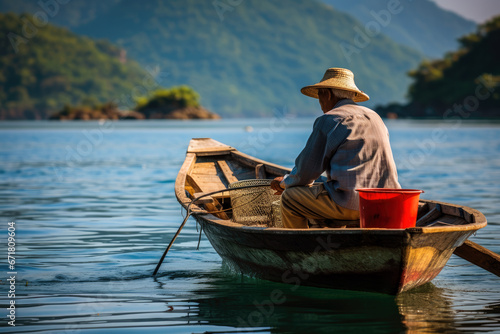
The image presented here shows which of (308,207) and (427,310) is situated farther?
(308,207)

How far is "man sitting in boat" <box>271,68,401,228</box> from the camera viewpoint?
5188 mm

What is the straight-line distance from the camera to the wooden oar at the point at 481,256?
18.4 feet

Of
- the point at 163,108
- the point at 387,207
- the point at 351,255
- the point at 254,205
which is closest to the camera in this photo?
the point at 387,207

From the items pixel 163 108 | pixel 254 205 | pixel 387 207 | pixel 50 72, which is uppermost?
pixel 387 207

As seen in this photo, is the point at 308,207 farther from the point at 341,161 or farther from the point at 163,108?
the point at 163,108

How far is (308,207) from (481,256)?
1.64m

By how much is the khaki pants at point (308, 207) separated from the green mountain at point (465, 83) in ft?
295

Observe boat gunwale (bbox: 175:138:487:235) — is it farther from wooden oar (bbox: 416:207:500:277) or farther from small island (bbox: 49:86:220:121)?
small island (bbox: 49:86:220:121)

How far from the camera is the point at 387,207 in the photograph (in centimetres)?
483

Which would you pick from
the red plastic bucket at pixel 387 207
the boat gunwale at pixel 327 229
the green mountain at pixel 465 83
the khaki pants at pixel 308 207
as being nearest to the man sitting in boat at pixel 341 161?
the khaki pants at pixel 308 207

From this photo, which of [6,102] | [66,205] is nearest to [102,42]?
[6,102]

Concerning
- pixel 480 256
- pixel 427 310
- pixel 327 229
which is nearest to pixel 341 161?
pixel 327 229

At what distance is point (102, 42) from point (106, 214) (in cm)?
17824

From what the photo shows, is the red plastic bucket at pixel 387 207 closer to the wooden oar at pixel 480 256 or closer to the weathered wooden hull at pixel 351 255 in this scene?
the weathered wooden hull at pixel 351 255
